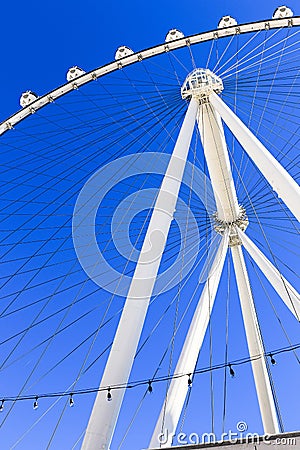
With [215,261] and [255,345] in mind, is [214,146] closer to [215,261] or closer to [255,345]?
[215,261]

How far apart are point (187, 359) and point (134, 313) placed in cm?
403

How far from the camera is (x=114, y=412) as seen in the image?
26.7 feet

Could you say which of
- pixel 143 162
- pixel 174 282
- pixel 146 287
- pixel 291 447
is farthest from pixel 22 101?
pixel 291 447

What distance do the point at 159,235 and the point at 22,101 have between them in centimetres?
977

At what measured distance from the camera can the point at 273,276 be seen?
14.6 meters

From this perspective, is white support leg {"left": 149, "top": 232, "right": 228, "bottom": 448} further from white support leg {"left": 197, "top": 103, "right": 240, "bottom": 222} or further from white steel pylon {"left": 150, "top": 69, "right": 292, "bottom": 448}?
white support leg {"left": 197, "top": 103, "right": 240, "bottom": 222}

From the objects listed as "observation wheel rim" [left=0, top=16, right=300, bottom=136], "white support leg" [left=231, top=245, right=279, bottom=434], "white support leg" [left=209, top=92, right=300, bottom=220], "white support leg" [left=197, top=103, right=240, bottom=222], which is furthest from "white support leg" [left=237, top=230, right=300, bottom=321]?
"observation wheel rim" [left=0, top=16, right=300, bottom=136]

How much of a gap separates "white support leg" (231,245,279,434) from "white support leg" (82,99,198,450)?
6.11m

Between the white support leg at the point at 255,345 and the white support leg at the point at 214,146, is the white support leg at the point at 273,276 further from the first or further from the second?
the white support leg at the point at 214,146

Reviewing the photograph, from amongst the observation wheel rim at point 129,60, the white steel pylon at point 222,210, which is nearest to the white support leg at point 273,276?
the white steel pylon at point 222,210

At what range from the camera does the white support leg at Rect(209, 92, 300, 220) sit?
31.1 ft

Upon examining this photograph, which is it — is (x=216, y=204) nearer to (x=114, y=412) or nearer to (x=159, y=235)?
(x=159, y=235)

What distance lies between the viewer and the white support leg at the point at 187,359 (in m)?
10.5

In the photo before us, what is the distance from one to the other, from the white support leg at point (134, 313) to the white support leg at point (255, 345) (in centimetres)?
611
